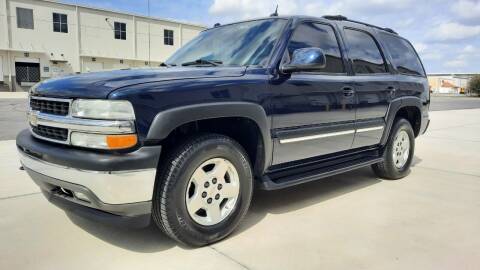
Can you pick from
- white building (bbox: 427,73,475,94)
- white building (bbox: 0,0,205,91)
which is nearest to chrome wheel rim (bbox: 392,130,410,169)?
white building (bbox: 0,0,205,91)

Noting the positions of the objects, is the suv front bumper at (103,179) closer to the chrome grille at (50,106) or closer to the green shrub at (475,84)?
the chrome grille at (50,106)

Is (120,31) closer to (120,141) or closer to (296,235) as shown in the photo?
(296,235)

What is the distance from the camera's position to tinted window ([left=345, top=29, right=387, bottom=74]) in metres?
4.54

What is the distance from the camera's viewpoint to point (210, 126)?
325 cm

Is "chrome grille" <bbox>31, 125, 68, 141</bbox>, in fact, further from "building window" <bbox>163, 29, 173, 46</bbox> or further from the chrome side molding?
"building window" <bbox>163, 29, 173, 46</bbox>

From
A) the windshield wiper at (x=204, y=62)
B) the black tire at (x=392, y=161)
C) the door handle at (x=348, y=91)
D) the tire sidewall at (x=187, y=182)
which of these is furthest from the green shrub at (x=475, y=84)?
the tire sidewall at (x=187, y=182)

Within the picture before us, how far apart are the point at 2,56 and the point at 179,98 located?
36262mm

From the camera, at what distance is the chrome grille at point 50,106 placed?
2.86 m

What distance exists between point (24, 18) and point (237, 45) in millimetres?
35661

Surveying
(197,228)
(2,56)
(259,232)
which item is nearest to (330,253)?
(259,232)

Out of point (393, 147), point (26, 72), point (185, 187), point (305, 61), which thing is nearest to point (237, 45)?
point (305, 61)

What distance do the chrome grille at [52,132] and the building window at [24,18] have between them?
117ft

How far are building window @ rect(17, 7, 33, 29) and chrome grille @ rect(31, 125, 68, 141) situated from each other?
35.6m

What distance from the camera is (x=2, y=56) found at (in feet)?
109
